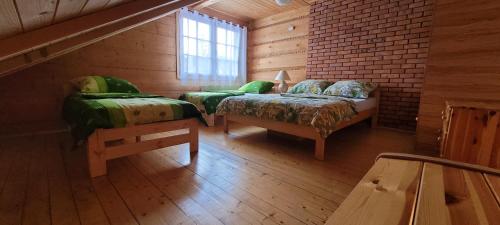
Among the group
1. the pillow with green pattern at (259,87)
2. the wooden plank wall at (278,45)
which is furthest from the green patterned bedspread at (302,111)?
the wooden plank wall at (278,45)

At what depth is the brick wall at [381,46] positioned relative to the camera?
3205mm

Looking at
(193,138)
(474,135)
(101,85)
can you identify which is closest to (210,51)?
(101,85)

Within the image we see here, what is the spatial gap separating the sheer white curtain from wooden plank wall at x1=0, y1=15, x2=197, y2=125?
19cm

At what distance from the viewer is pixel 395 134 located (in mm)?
3207

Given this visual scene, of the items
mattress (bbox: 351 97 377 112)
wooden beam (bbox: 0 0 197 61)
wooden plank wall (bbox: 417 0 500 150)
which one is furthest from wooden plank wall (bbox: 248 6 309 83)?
wooden beam (bbox: 0 0 197 61)

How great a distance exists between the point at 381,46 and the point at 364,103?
112cm

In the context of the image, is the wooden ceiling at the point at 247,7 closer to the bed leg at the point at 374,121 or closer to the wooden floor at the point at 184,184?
the bed leg at the point at 374,121

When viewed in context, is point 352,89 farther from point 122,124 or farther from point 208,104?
point 122,124

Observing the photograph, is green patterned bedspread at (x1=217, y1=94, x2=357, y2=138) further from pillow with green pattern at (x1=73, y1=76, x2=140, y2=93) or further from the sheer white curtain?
the sheer white curtain

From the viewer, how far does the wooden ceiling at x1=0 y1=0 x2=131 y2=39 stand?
0.70m

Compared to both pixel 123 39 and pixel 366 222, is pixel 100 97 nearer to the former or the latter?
pixel 123 39

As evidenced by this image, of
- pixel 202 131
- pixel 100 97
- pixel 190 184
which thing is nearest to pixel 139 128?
pixel 190 184

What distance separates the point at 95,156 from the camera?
171 cm

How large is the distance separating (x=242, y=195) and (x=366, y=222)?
120cm
